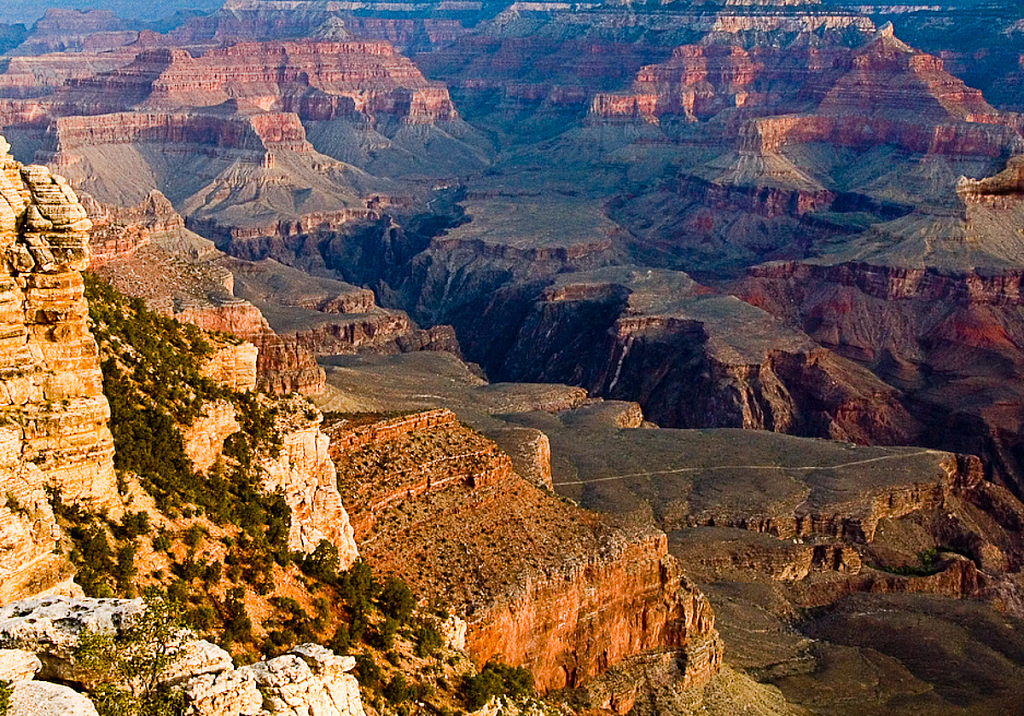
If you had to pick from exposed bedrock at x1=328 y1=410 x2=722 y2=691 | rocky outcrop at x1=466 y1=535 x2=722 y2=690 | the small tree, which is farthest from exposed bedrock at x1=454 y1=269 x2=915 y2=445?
the small tree

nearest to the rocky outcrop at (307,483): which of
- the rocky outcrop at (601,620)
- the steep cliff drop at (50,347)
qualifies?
the rocky outcrop at (601,620)

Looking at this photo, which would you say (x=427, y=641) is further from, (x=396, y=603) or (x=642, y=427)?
(x=642, y=427)

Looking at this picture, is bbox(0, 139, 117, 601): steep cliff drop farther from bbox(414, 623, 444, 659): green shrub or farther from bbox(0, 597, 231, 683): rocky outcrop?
bbox(414, 623, 444, 659): green shrub

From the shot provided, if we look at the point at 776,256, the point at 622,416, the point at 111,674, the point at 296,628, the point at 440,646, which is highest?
the point at 111,674

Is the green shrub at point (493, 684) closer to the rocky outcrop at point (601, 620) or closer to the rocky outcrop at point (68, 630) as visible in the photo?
the rocky outcrop at point (601, 620)

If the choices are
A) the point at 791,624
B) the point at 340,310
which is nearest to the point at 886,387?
the point at 340,310

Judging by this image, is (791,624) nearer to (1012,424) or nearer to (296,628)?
(296,628)

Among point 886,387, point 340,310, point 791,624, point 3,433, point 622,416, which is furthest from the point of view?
point 340,310
